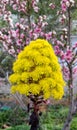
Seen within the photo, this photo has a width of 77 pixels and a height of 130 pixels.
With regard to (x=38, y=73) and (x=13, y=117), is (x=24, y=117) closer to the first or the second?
(x=13, y=117)

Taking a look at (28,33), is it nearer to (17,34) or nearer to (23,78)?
(17,34)

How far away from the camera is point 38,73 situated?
5059 mm

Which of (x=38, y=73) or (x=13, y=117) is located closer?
(x=38, y=73)

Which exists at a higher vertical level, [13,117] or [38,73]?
[38,73]

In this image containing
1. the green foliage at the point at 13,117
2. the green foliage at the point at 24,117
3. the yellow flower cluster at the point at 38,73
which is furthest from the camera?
the green foliage at the point at 13,117

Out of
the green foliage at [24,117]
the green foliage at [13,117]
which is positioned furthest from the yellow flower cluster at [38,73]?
the green foliage at [13,117]

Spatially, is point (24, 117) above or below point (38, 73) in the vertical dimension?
below

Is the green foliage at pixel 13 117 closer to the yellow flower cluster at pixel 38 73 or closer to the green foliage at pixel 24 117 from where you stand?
the green foliage at pixel 24 117

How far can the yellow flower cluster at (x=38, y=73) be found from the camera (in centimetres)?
507

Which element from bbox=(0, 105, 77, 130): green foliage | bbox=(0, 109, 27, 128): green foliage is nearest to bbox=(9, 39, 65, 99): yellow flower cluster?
bbox=(0, 105, 77, 130): green foliage

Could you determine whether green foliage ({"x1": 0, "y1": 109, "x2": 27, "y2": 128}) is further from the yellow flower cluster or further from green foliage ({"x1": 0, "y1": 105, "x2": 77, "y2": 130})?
the yellow flower cluster

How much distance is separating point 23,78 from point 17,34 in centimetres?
186

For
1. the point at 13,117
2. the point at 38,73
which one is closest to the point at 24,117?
the point at 13,117

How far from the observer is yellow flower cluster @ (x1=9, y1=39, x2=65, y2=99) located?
16.6ft
